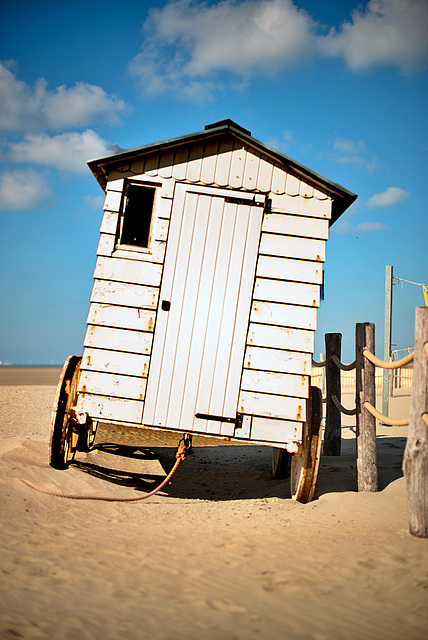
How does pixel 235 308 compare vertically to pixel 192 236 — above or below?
below

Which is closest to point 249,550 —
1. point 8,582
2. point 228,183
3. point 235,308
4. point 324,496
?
point 8,582

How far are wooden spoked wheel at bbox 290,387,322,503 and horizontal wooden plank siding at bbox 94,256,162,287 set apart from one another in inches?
82.5

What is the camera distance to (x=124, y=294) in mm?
4840

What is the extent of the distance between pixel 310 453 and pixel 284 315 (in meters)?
1.43

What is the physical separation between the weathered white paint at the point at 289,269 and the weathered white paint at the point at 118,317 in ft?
4.21

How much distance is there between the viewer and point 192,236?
495 centimetres

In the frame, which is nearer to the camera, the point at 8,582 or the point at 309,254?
the point at 8,582

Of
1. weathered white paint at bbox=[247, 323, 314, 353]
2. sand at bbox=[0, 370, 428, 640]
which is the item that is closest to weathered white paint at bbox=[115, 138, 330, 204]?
weathered white paint at bbox=[247, 323, 314, 353]

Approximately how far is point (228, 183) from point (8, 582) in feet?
13.0

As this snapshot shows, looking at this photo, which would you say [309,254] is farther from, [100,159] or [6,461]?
[6,461]

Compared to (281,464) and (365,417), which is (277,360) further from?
(281,464)

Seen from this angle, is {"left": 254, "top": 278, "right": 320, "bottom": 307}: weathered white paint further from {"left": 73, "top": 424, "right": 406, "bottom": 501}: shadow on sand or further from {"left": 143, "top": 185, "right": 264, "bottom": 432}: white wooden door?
{"left": 73, "top": 424, "right": 406, "bottom": 501}: shadow on sand

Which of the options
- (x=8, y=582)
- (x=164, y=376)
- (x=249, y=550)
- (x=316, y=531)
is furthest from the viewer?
(x=164, y=376)

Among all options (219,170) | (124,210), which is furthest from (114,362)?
(219,170)
